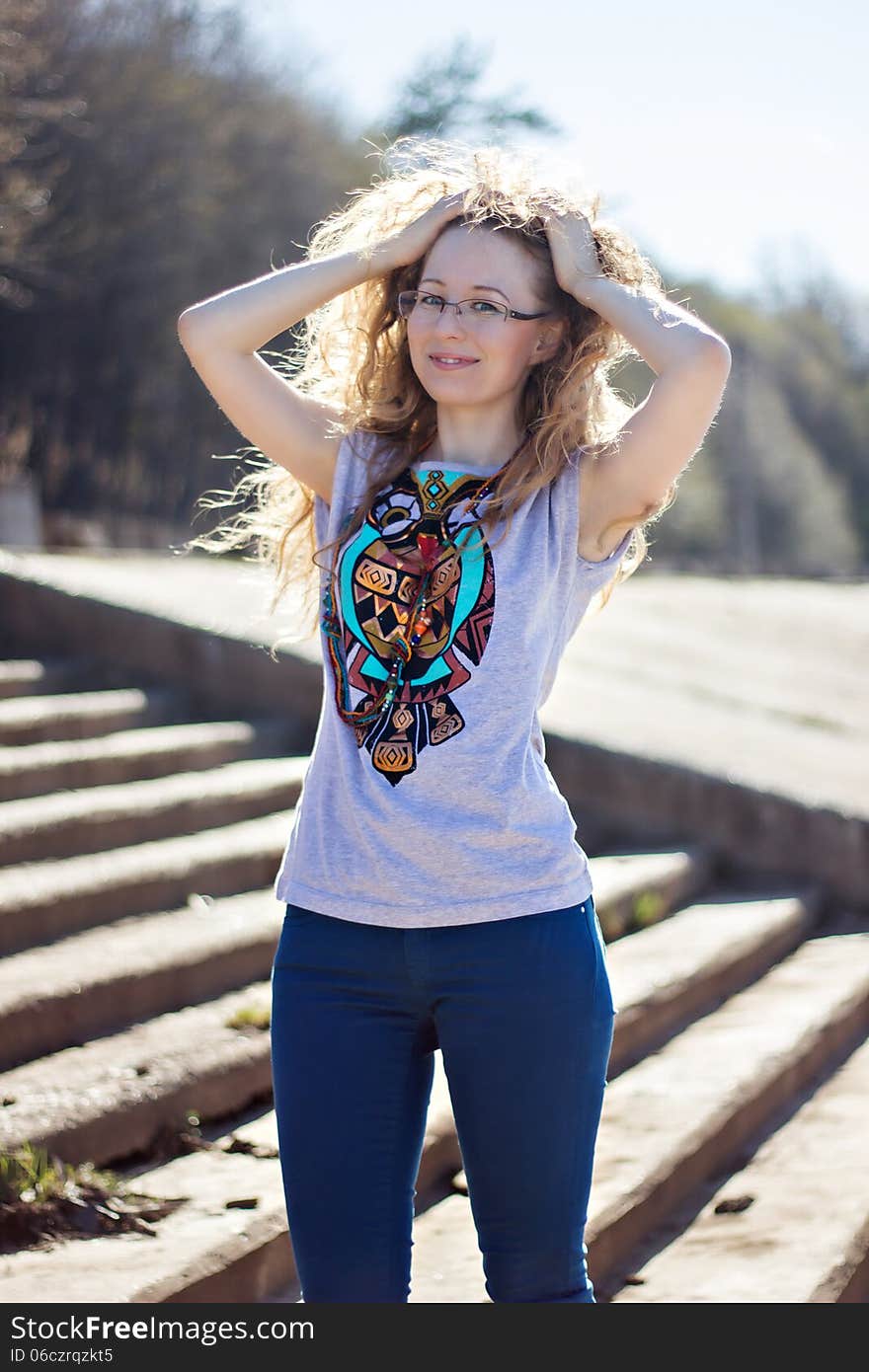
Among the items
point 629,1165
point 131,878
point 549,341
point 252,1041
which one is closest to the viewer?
point 549,341

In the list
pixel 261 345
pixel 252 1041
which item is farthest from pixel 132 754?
pixel 261 345

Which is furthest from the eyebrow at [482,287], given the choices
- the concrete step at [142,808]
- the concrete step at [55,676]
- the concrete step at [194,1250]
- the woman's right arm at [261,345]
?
the concrete step at [55,676]

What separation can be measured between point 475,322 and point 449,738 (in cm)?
62

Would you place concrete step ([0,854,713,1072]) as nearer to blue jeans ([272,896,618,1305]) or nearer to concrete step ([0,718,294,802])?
concrete step ([0,718,294,802])

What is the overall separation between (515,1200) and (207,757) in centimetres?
389

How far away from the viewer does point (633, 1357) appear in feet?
7.02

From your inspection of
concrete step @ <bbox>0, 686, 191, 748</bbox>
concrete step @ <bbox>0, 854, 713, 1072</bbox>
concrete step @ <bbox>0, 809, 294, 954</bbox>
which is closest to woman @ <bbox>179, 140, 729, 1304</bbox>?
concrete step @ <bbox>0, 854, 713, 1072</bbox>

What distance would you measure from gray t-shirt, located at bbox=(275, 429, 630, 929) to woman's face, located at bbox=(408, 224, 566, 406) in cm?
14

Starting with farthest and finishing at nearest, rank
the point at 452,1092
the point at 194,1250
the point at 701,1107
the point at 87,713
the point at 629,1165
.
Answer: the point at 87,713
the point at 701,1107
the point at 629,1165
the point at 194,1250
the point at 452,1092

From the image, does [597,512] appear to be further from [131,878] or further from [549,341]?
[131,878]

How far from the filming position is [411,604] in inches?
83.9

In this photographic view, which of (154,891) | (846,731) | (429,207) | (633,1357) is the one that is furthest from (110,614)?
(633,1357)

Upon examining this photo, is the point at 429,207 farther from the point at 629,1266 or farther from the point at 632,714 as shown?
the point at 632,714

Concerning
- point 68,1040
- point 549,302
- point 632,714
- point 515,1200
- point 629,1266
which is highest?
point 549,302
